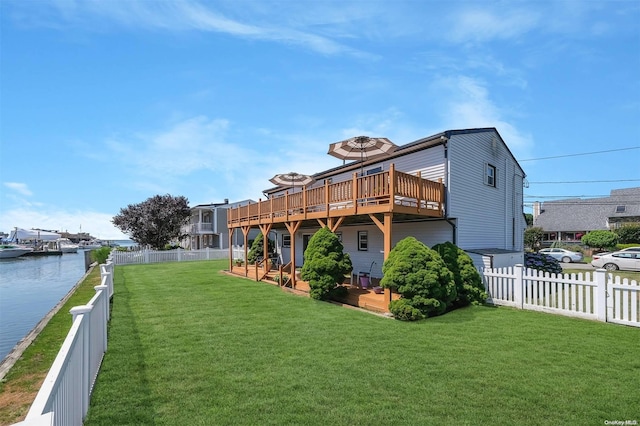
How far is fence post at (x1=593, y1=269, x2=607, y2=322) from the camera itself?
7.81 metres

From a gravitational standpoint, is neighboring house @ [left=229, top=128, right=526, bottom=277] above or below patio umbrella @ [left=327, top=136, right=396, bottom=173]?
below

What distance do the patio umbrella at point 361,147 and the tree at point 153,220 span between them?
2621 centimetres

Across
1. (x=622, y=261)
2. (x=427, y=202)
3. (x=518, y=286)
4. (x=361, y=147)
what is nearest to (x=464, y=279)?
(x=518, y=286)

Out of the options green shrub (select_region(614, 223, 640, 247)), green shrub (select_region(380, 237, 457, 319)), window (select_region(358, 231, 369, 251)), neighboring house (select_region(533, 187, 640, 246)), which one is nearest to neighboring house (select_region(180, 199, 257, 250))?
window (select_region(358, 231, 369, 251))

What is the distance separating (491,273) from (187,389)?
9.06 metres

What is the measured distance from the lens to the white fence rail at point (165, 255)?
82.4 feet

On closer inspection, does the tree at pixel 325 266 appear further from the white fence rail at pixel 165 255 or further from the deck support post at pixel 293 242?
the white fence rail at pixel 165 255

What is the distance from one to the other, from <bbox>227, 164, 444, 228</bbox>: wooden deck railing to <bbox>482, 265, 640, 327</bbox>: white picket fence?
2970 millimetres

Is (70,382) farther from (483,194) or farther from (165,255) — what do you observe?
(165,255)

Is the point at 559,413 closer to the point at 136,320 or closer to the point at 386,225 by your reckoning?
the point at 386,225

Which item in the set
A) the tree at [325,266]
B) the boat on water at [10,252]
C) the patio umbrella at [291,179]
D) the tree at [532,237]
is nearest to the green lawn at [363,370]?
the tree at [325,266]

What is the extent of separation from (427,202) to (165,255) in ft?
76.9

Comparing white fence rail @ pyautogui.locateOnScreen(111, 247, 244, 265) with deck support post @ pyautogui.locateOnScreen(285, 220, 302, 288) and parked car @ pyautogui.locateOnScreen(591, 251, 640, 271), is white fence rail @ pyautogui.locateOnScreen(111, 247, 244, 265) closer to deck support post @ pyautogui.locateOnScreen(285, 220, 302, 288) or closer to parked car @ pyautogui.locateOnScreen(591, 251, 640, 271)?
deck support post @ pyautogui.locateOnScreen(285, 220, 302, 288)

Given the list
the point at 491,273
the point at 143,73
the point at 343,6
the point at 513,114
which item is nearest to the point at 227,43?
the point at 143,73
